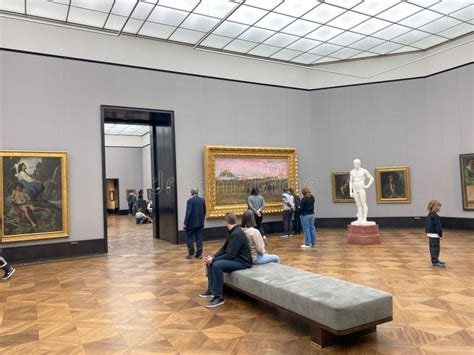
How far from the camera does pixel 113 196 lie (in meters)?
29.7

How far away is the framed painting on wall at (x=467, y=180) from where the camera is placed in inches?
516

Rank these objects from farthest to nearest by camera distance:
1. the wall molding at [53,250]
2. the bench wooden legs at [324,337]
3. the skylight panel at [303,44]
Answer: the skylight panel at [303,44]
the wall molding at [53,250]
the bench wooden legs at [324,337]

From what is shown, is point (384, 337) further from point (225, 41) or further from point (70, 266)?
point (225, 41)

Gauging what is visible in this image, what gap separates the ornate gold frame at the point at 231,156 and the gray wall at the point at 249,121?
0.36 m

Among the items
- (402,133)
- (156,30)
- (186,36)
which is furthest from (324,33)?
(156,30)

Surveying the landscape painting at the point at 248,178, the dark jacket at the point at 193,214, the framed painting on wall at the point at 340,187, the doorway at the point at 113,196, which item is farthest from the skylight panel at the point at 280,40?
the doorway at the point at 113,196

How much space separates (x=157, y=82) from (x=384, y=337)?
10.4 m

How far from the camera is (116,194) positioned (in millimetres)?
29312

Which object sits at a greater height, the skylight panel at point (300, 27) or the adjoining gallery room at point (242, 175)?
the skylight panel at point (300, 27)

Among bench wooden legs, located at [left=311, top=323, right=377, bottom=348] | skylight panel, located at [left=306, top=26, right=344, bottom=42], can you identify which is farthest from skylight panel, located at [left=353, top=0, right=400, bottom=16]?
bench wooden legs, located at [left=311, top=323, right=377, bottom=348]

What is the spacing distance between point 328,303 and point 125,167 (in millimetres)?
27098

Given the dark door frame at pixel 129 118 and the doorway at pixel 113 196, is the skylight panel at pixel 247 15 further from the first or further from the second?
the doorway at pixel 113 196

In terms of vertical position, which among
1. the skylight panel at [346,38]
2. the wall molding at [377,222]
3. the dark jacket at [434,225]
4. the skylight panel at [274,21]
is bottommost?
the wall molding at [377,222]

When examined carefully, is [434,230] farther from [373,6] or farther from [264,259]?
[373,6]
